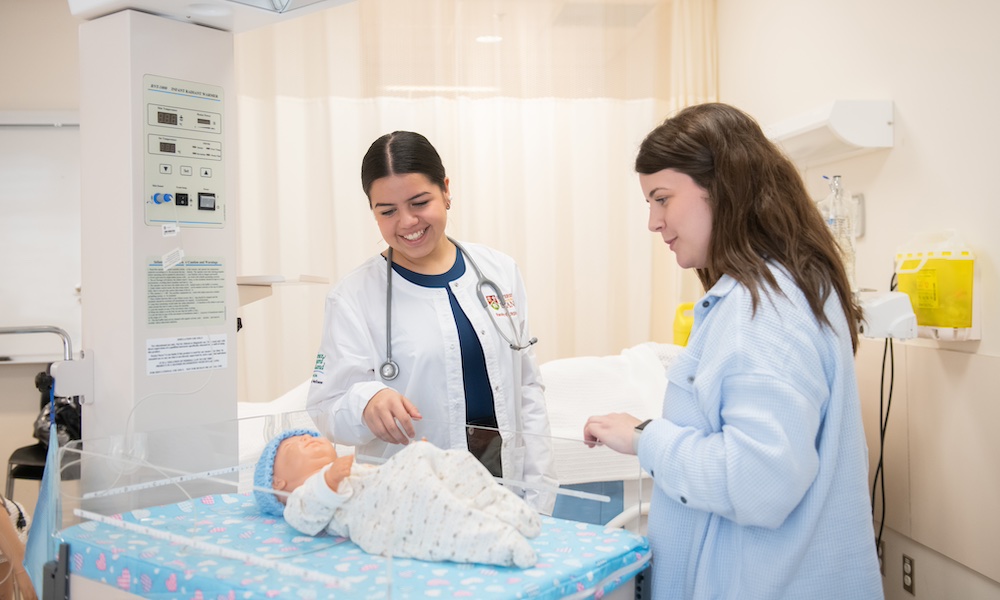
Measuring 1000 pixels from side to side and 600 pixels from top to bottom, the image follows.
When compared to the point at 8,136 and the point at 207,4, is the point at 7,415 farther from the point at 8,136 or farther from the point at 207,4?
the point at 207,4

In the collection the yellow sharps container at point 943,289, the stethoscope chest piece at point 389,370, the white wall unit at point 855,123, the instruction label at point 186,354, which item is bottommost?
the stethoscope chest piece at point 389,370

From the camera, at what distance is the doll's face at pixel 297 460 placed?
141 cm

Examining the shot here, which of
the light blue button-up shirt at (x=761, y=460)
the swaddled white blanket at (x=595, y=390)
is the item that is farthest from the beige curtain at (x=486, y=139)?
the light blue button-up shirt at (x=761, y=460)

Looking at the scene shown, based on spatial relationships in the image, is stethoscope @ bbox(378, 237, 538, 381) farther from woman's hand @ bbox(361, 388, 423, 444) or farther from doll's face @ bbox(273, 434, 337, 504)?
doll's face @ bbox(273, 434, 337, 504)

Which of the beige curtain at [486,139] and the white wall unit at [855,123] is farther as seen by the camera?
the beige curtain at [486,139]

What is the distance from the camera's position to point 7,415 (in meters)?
3.80

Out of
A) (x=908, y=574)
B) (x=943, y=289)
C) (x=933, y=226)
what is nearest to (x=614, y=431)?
(x=943, y=289)

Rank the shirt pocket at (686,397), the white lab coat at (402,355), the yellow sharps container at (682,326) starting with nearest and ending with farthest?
1. the shirt pocket at (686,397)
2. the white lab coat at (402,355)
3. the yellow sharps container at (682,326)

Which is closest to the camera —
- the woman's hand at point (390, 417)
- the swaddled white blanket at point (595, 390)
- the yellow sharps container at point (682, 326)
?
the woman's hand at point (390, 417)

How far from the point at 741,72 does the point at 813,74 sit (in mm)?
688

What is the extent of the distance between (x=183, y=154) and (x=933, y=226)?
2044mm

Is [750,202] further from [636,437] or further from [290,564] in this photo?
[290,564]

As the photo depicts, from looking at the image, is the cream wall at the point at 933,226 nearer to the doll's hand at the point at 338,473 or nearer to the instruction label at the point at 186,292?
the doll's hand at the point at 338,473

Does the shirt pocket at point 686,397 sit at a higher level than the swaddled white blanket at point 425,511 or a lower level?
higher
